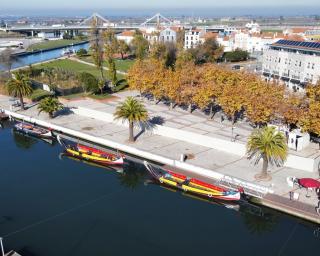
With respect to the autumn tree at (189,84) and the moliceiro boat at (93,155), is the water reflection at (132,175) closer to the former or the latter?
the moliceiro boat at (93,155)

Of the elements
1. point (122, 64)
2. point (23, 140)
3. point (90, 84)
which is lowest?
point (23, 140)

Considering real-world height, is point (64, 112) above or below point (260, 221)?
above

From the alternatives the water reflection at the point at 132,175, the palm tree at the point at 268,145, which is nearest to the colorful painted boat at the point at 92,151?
the water reflection at the point at 132,175

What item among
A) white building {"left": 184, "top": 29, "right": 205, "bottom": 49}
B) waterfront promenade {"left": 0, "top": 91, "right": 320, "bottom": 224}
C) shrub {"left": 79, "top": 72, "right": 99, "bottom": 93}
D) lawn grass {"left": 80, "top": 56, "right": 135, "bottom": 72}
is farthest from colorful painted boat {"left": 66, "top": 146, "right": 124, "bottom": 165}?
white building {"left": 184, "top": 29, "right": 205, "bottom": 49}

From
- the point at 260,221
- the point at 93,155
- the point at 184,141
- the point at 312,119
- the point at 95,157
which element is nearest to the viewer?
the point at 260,221

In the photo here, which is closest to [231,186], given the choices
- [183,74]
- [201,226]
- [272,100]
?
[201,226]

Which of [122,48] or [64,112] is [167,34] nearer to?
[122,48]

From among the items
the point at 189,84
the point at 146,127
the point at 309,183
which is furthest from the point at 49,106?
the point at 309,183
